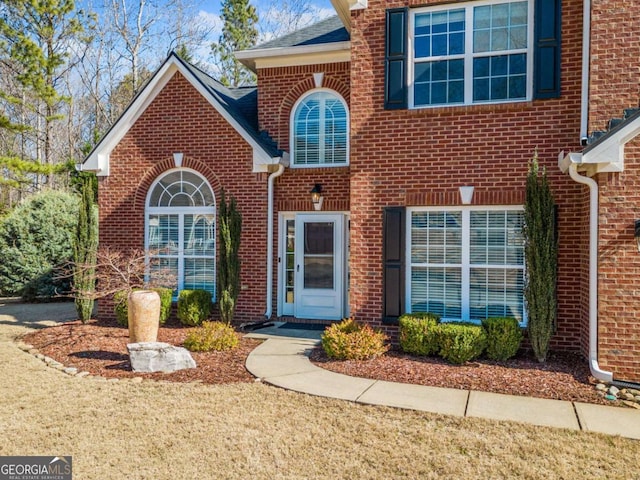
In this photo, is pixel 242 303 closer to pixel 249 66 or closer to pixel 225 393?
pixel 225 393

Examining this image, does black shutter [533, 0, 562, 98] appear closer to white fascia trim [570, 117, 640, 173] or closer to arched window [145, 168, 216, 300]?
white fascia trim [570, 117, 640, 173]

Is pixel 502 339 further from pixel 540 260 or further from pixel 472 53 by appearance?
pixel 472 53

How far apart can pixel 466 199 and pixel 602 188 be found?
1.94m

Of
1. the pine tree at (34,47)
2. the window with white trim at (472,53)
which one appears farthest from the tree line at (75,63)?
the window with white trim at (472,53)

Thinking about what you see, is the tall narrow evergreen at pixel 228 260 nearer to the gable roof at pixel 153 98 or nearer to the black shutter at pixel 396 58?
the gable roof at pixel 153 98

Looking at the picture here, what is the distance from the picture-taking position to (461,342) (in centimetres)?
668

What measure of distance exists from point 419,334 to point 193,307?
4673 mm

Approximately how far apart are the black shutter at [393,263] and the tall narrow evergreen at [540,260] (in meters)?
1.96

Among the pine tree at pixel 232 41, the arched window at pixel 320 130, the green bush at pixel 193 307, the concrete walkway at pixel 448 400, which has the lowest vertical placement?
the concrete walkway at pixel 448 400

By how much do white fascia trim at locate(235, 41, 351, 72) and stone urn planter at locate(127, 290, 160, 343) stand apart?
5.70 metres

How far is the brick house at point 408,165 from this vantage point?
6.55 metres

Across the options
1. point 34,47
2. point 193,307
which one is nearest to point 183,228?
point 193,307

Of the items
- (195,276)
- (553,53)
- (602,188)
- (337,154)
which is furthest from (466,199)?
(195,276)

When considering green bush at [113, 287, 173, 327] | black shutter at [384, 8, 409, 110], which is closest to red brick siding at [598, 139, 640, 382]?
black shutter at [384, 8, 409, 110]
